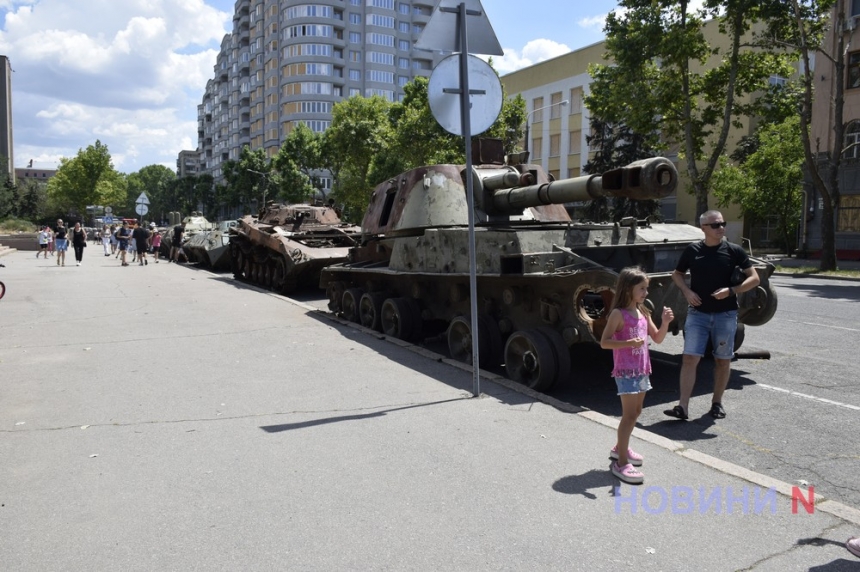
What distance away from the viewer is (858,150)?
31.3 m

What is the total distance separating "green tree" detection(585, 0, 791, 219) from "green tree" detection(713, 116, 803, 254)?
9.31 meters

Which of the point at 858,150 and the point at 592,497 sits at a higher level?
the point at 858,150

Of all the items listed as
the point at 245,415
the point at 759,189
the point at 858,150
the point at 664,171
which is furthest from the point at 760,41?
the point at 245,415

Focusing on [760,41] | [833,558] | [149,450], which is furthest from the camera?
[760,41]

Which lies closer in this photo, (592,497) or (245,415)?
(592,497)

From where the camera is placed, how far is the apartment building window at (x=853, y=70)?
1202 inches

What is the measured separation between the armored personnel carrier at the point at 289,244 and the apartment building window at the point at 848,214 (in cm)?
2353

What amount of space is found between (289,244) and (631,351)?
12.4 meters

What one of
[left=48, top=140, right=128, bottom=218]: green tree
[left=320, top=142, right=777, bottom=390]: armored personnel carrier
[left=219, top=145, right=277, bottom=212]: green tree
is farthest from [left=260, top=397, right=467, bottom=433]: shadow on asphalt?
[left=48, top=140, right=128, bottom=218]: green tree

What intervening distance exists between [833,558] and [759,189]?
118 feet

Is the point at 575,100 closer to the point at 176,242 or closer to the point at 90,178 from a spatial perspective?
the point at 176,242

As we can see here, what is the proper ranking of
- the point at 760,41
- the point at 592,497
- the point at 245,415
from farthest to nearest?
the point at 760,41, the point at 245,415, the point at 592,497

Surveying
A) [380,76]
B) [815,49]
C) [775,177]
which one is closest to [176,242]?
[815,49]

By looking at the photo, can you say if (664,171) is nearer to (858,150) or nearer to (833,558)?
(833,558)
